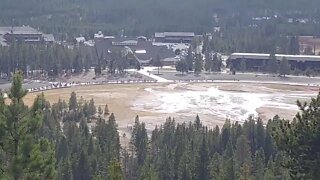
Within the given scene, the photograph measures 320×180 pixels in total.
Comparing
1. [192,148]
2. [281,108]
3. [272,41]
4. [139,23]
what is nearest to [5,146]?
[192,148]

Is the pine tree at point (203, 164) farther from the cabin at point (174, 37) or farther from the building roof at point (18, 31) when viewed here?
the cabin at point (174, 37)

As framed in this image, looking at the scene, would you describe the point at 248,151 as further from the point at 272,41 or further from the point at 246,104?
the point at 272,41

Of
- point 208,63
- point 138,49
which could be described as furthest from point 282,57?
point 138,49

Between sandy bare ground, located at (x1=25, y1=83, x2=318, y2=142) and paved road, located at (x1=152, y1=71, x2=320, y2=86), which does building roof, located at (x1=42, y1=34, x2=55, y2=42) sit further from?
sandy bare ground, located at (x1=25, y1=83, x2=318, y2=142)

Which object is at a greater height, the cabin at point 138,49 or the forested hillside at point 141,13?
the forested hillside at point 141,13

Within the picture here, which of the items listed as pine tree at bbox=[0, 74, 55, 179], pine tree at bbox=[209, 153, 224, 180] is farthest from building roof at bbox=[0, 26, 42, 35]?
pine tree at bbox=[0, 74, 55, 179]

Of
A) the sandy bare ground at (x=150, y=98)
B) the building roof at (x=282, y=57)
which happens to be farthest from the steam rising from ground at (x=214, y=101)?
the building roof at (x=282, y=57)

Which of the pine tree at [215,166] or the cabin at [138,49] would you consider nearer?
the pine tree at [215,166]
